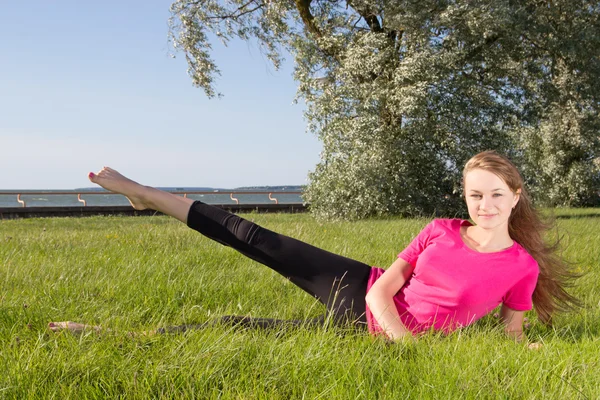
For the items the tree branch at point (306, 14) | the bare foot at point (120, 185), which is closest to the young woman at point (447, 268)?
the bare foot at point (120, 185)

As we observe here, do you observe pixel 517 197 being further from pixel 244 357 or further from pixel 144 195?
pixel 144 195

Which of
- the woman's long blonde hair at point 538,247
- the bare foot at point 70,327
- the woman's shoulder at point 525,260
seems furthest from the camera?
the woman's long blonde hair at point 538,247

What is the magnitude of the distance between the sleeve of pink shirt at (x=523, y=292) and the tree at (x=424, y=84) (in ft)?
36.5

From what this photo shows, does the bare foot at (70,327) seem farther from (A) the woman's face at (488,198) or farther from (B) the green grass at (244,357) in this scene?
(A) the woman's face at (488,198)

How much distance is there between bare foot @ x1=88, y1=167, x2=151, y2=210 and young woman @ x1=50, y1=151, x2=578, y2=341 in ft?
1.66

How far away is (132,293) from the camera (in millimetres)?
4395

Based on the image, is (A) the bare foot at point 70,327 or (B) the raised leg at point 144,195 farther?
(B) the raised leg at point 144,195

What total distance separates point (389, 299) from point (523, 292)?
0.81 m

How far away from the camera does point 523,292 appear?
3293mm

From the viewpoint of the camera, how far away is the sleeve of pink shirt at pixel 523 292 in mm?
3289

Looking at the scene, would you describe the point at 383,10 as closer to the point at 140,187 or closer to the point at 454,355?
the point at 140,187

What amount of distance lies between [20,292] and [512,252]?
360 cm

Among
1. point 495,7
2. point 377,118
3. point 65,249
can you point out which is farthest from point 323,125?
point 65,249

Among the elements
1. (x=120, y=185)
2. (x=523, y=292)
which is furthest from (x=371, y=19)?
(x=523, y=292)
